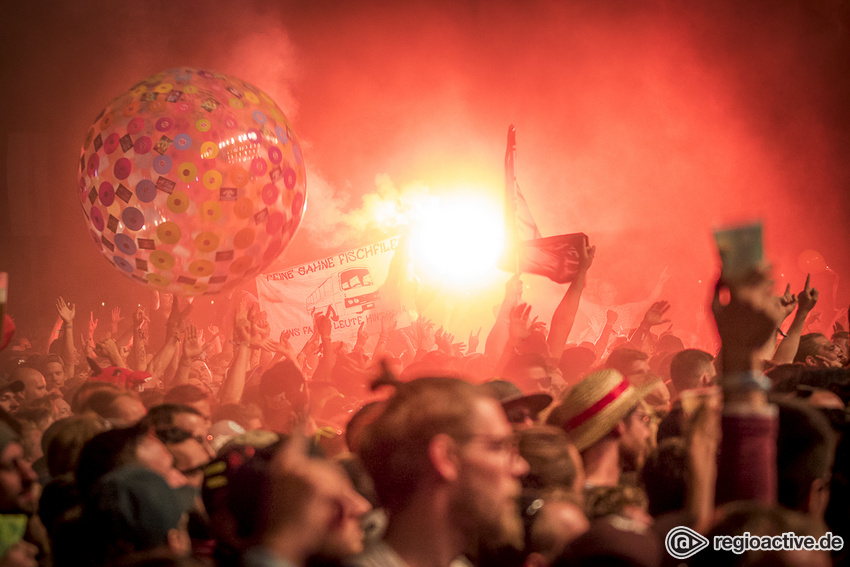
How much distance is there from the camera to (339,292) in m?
8.23

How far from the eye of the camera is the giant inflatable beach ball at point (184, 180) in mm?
2873

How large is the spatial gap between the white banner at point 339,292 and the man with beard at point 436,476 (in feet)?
21.5

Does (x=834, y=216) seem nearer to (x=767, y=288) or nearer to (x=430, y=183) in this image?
(x=430, y=183)

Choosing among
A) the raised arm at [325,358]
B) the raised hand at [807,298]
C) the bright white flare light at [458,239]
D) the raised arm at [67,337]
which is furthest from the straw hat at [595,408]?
the bright white flare light at [458,239]

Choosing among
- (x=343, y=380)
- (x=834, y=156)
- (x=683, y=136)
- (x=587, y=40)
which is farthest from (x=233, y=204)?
(x=834, y=156)

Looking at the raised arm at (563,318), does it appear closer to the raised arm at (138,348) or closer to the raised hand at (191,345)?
the raised hand at (191,345)

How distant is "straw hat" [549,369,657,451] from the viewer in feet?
5.98

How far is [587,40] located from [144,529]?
9858mm

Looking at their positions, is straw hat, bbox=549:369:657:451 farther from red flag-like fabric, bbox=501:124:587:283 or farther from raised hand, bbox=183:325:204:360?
raised hand, bbox=183:325:204:360

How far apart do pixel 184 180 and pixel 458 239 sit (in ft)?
23.7

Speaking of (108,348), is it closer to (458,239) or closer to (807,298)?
(807,298)

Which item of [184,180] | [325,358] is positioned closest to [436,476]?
[184,180]

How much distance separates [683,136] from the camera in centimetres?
1041

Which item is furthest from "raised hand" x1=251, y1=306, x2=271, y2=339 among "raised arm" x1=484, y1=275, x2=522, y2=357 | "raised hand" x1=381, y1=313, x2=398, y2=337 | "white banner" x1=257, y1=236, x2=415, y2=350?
"white banner" x1=257, y1=236, x2=415, y2=350
